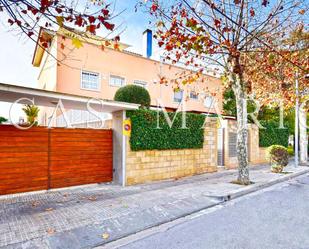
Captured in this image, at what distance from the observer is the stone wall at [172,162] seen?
8.15 metres

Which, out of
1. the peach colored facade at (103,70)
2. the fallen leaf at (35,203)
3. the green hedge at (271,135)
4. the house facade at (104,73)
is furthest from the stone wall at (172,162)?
the green hedge at (271,135)

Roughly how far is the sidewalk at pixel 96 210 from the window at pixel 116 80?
335 inches

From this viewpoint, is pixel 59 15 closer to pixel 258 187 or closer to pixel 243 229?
pixel 243 229

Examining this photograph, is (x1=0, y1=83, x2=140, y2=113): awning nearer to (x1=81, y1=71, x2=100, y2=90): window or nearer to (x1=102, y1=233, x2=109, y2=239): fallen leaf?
(x1=102, y1=233, x2=109, y2=239): fallen leaf

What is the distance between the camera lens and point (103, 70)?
47.0 ft

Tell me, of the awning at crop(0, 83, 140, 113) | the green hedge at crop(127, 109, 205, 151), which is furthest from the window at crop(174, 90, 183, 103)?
the awning at crop(0, 83, 140, 113)

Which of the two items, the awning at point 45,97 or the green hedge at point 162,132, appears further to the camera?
the green hedge at point 162,132

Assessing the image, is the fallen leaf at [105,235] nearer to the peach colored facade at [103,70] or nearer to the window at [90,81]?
the peach colored facade at [103,70]

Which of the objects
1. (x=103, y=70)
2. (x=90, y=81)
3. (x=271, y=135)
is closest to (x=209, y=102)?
(x=271, y=135)

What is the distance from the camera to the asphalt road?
384cm

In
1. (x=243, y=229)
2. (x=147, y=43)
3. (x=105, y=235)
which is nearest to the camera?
(x=105, y=235)

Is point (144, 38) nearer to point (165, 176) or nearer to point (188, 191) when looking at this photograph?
point (165, 176)

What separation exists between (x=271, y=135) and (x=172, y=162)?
384 inches

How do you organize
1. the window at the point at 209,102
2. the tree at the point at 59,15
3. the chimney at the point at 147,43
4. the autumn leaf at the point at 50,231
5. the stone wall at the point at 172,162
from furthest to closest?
the window at the point at 209,102 → the chimney at the point at 147,43 → the stone wall at the point at 172,162 → the autumn leaf at the point at 50,231 → the tree at the point at 59,15
